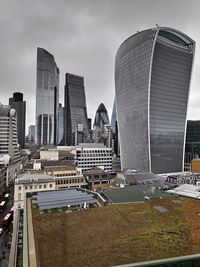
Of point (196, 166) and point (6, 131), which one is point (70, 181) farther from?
A: point (196, 166)

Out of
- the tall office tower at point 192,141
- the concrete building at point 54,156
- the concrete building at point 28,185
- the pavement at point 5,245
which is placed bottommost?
the pavement at point 5,245

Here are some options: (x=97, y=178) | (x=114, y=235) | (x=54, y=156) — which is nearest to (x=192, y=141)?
(x=54, y=156)

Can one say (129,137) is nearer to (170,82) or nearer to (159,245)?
(170,82)

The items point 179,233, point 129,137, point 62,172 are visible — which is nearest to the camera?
point 179,233

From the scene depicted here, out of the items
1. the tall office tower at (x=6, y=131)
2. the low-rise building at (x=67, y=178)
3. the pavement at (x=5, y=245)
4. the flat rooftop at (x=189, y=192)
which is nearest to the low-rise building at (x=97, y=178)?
the low-rise building at (x=67, y=178)

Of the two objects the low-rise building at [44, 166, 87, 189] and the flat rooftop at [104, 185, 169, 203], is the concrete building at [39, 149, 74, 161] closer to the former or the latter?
the low-rise building at [44, 166, 87, 189]

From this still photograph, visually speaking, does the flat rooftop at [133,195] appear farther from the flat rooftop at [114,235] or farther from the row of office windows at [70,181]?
the row of office windows at [70,181]

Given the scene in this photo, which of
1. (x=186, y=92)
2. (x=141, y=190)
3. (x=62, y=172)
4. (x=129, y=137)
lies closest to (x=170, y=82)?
(x=186, y=92)
